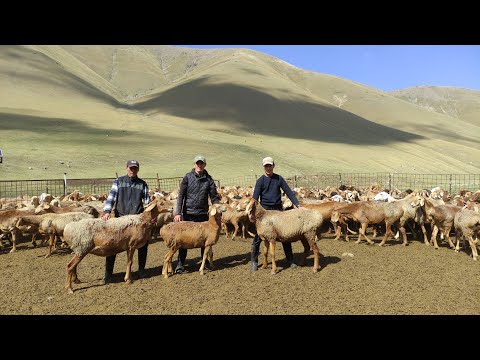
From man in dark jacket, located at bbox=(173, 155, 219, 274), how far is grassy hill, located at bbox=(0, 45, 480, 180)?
28.1 m

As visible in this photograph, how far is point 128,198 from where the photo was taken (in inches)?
357

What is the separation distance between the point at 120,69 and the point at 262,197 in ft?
644

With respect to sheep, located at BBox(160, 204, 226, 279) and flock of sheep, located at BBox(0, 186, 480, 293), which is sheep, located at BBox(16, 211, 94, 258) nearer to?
flock of sheep, located at BBox(0, 186, 480, 293)

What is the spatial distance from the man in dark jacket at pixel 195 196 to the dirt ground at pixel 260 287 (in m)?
1.40

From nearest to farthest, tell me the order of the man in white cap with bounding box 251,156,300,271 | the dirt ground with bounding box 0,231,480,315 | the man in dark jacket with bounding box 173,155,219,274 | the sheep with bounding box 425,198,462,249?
the dirt ground with bounding box 0,231,480,315, the man in dark jacket with bounding box 173,155,219,274, the man in white cap with bounding box 251,156,300,271, the sheep with bounding box 425,198,462,249

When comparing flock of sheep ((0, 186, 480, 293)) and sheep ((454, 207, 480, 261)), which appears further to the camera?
sheep ((454, 207, 480, 261))

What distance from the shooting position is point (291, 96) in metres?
117

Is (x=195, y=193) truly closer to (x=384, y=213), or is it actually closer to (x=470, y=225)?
(x=384, y=213)

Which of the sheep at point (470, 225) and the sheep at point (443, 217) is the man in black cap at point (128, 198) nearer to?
the sheep at point (470, 225)

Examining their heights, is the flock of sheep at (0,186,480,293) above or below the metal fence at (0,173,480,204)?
above

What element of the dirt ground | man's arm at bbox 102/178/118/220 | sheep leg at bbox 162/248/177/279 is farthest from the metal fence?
sheep leg at bbox 162/248/177/279

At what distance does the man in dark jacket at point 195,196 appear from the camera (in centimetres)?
945

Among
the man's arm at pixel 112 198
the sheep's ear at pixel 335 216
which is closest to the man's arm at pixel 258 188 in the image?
the man's arm at pixel 112 198

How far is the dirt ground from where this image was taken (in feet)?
23.3
